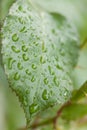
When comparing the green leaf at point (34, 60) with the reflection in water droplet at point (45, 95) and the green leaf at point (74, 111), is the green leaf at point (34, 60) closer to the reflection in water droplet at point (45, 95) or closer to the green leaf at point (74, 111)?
the reflection in water droplet at point (45, 95)

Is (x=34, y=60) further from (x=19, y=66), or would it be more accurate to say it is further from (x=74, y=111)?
(x=74, y=111)

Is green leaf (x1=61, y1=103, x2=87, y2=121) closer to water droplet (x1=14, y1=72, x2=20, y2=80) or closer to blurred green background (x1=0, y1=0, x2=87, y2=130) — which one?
blurred green background (x1=0, y1=0, x2=87, y2=130)

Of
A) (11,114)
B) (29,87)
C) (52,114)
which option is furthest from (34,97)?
(11,114)

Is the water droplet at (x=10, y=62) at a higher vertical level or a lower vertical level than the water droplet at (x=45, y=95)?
higher

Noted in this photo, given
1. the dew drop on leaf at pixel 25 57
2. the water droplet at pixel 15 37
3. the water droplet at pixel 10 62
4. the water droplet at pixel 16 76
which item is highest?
the water droplet at pixel 15 37

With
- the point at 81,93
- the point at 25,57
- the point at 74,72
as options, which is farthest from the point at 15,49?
the point at 74,72

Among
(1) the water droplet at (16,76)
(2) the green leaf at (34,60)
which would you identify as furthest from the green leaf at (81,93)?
(1) the water droplet at (16,76)

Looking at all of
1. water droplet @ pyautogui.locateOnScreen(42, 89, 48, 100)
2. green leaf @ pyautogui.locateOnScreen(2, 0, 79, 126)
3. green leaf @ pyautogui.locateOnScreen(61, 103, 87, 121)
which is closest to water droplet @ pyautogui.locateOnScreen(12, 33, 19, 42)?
green leaf @ pyautogui.locateOnScreen(2, 0, 79, 126)

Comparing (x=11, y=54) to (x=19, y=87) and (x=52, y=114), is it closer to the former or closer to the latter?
(x=19, y=87)
